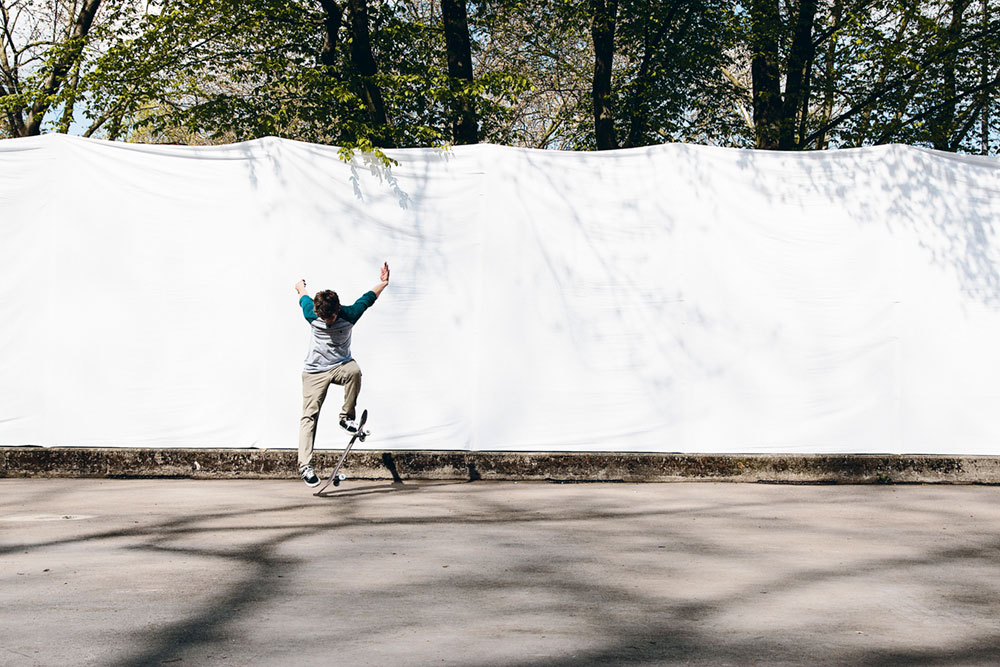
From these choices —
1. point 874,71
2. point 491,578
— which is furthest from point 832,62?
point 491,578

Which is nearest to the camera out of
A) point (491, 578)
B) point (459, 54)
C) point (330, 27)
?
point (491, 578)

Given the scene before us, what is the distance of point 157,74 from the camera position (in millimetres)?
15195

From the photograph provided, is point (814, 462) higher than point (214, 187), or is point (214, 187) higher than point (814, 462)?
point (214, 187)

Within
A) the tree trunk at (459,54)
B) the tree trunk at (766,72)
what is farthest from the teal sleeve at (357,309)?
the tree trunk at (766,72)

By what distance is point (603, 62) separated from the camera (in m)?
16.0

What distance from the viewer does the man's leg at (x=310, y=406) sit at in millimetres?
8703

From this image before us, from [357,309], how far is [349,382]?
614 mm

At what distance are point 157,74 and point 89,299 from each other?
21.4 ft

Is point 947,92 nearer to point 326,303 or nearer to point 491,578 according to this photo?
point 326,303

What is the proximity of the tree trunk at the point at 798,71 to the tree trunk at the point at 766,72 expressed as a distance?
130mm

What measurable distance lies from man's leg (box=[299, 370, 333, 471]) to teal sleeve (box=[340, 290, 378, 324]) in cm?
47

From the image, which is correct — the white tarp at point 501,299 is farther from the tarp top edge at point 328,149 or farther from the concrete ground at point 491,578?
the concrete ground at point 491,578

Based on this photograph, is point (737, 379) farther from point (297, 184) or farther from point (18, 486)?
point (18, 486)

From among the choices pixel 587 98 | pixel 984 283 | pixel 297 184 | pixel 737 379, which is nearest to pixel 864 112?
pixel 587 98
